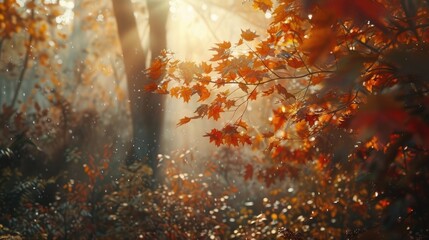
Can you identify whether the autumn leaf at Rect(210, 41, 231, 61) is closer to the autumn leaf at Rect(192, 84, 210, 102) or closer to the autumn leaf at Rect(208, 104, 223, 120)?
the autumn leaf at Rect(192, 84, 210, 102)

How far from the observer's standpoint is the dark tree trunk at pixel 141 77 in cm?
781

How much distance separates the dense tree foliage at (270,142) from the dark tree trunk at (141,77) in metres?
0.04

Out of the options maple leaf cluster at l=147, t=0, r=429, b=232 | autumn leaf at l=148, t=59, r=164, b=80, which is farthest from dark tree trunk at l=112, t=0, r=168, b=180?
autumn leaf at l=148, t=59, r=164, b=80

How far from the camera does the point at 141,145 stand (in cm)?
797

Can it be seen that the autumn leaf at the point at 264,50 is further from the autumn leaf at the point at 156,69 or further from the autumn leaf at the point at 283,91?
the autumn leaf at the point at 156,69

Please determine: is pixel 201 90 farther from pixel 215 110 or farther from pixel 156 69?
pixel 156 69

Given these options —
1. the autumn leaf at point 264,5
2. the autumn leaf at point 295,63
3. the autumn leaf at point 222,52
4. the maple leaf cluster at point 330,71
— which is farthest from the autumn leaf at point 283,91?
the autumn leaf at point 264,5

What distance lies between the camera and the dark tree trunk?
7.81 m

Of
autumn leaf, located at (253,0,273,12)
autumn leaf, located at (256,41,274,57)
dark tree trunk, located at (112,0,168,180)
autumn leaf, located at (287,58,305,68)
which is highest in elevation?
dark tree trunk, located at (112,0,168,180)

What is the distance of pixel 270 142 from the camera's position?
154 inches

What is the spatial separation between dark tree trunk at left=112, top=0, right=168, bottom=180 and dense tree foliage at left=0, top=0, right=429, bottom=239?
4 centimetres

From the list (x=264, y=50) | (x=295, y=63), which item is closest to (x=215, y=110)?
(x=264, y=50)

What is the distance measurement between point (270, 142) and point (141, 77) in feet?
14.6

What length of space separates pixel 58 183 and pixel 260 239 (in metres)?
4.83
